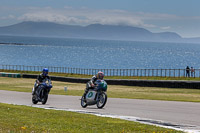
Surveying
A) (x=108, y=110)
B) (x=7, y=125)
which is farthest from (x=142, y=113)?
(x=7, y=125)

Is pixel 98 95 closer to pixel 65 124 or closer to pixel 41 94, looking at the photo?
pixel 41 94

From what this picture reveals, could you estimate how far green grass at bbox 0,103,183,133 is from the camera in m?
11.6

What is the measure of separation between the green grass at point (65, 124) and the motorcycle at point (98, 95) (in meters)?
3.38

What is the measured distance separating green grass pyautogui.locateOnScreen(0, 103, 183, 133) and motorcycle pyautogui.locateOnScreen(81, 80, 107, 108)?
338 cm

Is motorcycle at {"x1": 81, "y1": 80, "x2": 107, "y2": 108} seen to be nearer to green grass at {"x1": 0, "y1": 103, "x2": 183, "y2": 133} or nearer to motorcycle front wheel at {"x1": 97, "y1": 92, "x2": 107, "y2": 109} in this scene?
motorcycle front wheel at {"x1": 97, "y1": 92, "x2": 107, "y2": 109}

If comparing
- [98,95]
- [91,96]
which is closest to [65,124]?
[98,95]

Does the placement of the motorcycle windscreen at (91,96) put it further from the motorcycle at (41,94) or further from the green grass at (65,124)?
the green grass at (65,124)

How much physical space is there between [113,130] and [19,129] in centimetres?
250

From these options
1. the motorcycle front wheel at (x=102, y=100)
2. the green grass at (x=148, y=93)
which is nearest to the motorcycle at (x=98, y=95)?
the motorcycle front wheel at (x=102, y=100)

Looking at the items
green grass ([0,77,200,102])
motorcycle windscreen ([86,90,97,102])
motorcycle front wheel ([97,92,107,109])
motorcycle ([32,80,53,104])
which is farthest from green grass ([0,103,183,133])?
green grass ([0,77,200,102])

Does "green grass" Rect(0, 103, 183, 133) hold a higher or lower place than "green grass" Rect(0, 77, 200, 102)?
higher

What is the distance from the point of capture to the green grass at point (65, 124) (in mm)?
11625

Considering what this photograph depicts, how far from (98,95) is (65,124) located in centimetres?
643

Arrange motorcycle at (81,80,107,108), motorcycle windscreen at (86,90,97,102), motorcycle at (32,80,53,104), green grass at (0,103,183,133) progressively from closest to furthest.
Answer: green grass at (0,103,183,133)
motorcycle at (81,80,107,108)
motorcycle windscreen at (86,90,97,102)
motorcycle at (32,80,53,104)
